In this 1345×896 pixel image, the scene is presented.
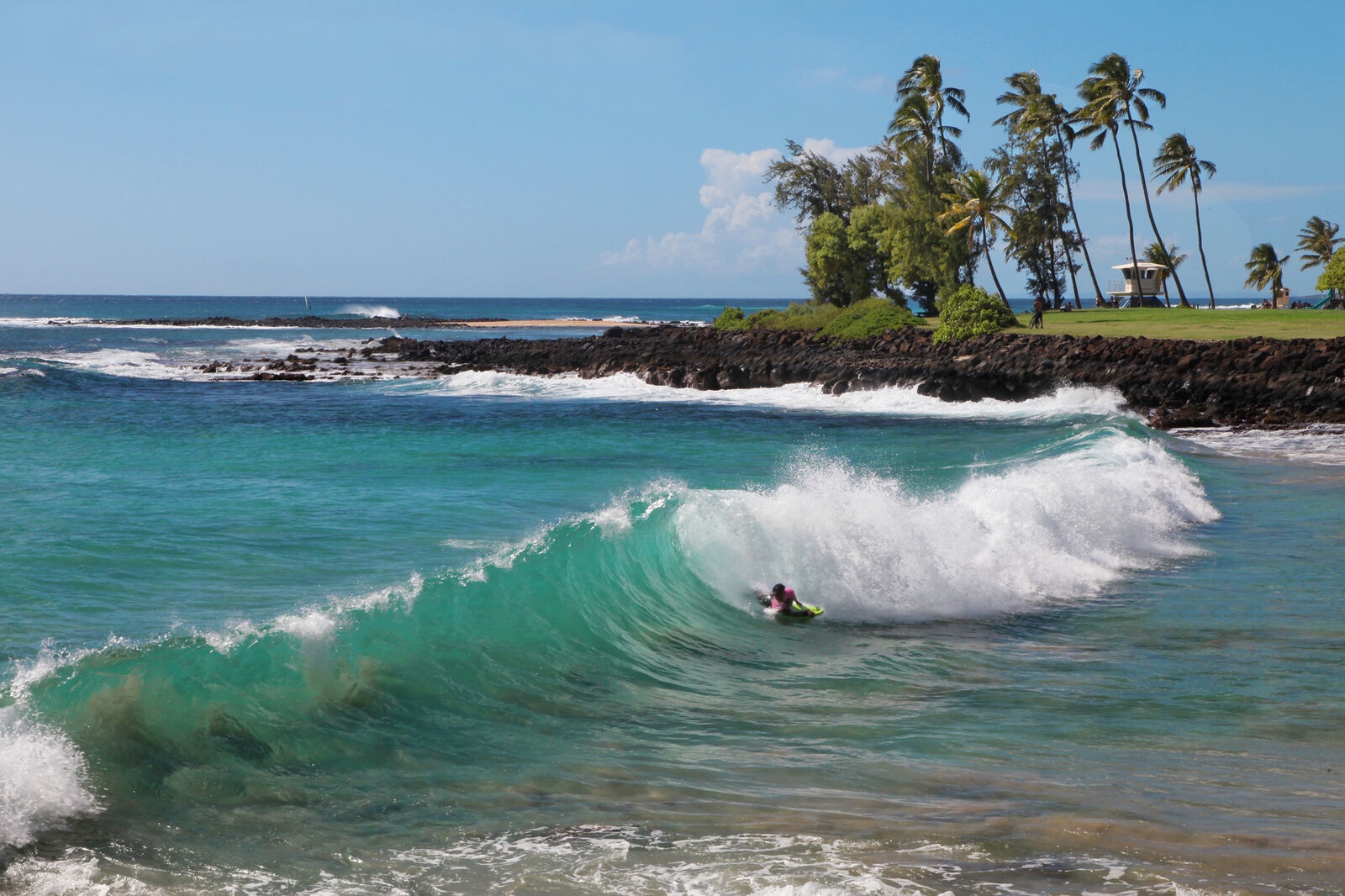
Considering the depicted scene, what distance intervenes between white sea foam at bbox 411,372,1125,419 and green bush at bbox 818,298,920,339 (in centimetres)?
1226

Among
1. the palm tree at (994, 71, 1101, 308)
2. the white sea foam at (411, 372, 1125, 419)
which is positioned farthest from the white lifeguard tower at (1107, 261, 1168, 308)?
the white sea foam at (411, 372, 1125, 419)

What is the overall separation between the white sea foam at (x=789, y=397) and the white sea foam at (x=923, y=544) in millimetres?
15035

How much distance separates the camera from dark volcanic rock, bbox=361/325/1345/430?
28.5 meters

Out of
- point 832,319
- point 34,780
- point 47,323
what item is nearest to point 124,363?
point 832,319

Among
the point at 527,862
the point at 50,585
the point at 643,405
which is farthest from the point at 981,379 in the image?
the point at 527,862

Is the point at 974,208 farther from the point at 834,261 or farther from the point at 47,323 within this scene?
the point at 47,323

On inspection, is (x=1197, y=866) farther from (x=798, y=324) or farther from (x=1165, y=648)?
(x=798, y=324)

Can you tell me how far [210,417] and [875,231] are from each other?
4340 centimetres

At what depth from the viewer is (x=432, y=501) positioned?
16281 mm

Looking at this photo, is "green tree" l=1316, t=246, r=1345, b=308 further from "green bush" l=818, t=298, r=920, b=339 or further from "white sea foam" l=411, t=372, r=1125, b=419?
"white sea foam" l=411, t=372, r=1125, b=419

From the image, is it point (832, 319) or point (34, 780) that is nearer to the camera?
point (34, 780)

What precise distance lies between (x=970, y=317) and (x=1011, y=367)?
29.6ft

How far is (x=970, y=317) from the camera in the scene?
1730 inches

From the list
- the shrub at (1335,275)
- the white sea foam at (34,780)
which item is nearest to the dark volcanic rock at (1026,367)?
the shrub at (1335,275)
